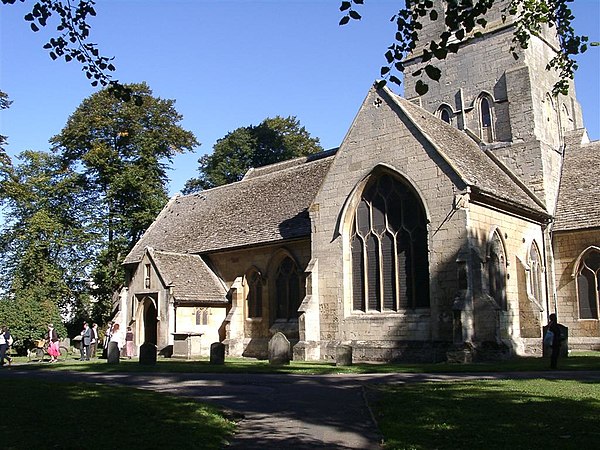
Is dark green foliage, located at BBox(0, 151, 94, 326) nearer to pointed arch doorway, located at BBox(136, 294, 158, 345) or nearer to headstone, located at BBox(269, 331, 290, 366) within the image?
pointed arch doorway, located at BBox(136, 294, 158, 345)

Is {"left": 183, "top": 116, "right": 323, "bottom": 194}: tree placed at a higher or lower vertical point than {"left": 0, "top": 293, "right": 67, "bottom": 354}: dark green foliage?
higher

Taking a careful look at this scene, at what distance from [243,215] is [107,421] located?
2440cm

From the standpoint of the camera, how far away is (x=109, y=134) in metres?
47.6

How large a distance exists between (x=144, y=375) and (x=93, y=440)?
10921 millimetres

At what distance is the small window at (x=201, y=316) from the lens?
31516 mm

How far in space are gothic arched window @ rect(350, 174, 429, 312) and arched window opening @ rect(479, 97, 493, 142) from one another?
10349 millimetres

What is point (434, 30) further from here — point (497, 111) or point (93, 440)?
point (93, 440)

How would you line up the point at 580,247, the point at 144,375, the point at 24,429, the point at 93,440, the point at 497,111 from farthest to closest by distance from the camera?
1. the point at 497,111
2. the point at 580,247
3. the point at 144,375
4. the point at 24,429
5. the point at 93,440

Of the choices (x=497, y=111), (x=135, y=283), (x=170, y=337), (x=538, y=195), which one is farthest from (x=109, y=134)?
(x=538, y=195)

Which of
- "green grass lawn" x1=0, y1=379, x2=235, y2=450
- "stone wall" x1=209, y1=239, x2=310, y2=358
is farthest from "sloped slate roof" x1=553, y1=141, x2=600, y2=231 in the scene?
"green grass lawn" x1=0, y1=379, x2=235, y2=450

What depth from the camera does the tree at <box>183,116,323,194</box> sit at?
5875 cm

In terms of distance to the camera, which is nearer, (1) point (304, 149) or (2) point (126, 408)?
(2) point (126, 408)

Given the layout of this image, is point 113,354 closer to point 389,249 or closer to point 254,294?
point 254,294

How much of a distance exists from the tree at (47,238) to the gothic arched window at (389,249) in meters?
27.1
